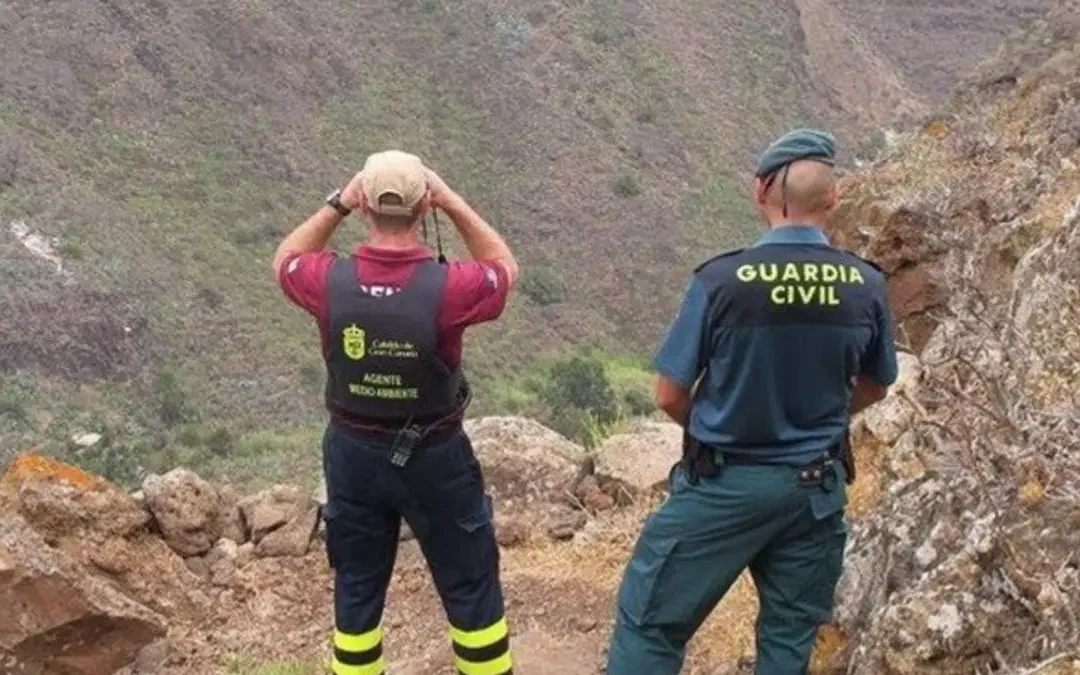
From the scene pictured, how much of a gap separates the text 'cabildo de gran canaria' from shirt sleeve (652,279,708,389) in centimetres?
10

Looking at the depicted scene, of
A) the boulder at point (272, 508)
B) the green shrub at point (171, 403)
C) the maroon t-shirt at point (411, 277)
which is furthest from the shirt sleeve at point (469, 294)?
the green shrub at point (171, 403)

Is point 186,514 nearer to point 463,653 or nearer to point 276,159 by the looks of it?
point 463,653

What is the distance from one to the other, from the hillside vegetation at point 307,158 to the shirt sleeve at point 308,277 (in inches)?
697

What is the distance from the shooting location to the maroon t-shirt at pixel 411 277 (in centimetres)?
322

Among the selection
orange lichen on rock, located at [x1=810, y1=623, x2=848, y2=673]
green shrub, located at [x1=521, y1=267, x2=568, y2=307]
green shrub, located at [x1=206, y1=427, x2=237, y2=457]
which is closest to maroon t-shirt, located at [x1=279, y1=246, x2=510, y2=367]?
orange lichen on rock, located at [x1=810, y1=623, x2=848, y2=673]

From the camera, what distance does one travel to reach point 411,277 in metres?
3.22

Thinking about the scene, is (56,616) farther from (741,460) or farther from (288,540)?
(741,460)

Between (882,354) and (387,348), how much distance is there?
1.15 metres

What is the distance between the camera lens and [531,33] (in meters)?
44.8

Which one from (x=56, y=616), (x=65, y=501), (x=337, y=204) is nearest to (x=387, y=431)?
(x=337, y=204)

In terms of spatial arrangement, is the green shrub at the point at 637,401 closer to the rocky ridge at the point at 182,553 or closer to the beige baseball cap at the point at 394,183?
the rocky ridge at the point at 182,553

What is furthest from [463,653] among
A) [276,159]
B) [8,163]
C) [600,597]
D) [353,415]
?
[276,159]

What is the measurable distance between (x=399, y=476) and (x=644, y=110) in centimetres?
4192

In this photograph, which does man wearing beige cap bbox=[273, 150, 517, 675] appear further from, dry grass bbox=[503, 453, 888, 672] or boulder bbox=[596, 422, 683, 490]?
boulder bbox=[596, 422, 683, 490]
